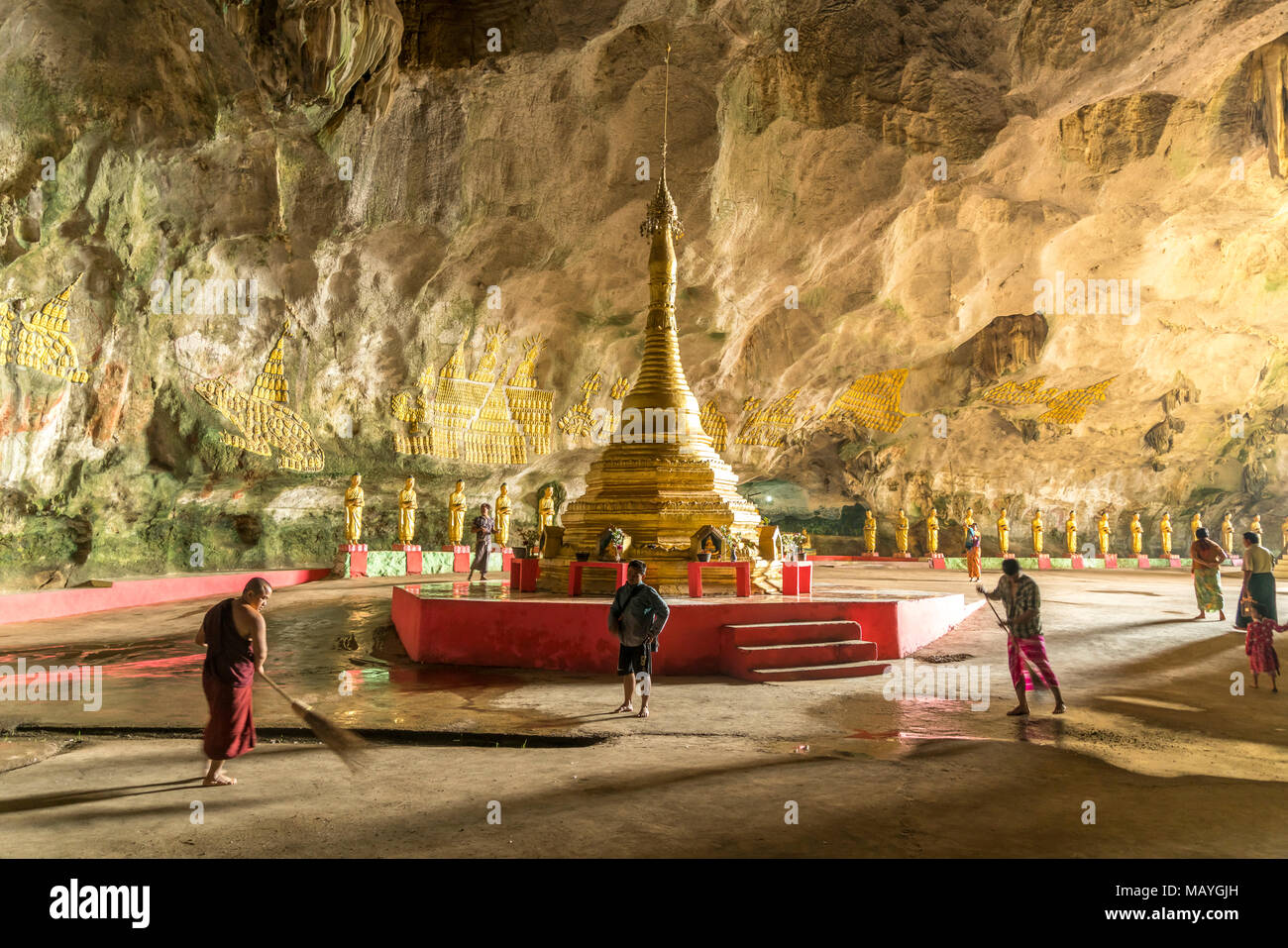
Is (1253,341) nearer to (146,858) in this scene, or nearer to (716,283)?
(716,283)

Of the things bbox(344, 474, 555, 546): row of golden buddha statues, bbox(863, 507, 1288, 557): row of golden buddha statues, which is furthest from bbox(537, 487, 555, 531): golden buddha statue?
bbox(863, 507, 1288, 557): row of golden buddha statues

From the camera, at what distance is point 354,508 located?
49.4 ft

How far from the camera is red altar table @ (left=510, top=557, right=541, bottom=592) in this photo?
9875 millimetres

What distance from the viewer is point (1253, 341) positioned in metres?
21.9

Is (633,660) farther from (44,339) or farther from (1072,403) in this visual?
(1072,403)

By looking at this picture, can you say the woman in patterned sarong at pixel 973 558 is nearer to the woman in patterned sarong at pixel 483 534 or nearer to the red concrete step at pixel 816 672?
the red concrete step at pixel 816 672

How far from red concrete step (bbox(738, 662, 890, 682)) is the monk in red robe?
430cm

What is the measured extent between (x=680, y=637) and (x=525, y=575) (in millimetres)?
3084

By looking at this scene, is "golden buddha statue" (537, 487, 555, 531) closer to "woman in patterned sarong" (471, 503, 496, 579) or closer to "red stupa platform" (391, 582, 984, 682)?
"woman in patterned sarong" (471, 503, 496, 579)

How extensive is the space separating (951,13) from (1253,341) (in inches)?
664

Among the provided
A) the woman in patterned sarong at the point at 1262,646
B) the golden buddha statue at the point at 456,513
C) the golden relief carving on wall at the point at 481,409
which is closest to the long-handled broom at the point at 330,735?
the woman in patterned sarong at the point at 1262,646

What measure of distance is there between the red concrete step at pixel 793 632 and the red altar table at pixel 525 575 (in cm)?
324

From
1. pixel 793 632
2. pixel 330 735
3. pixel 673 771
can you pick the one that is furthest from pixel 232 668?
pixel 793 632
